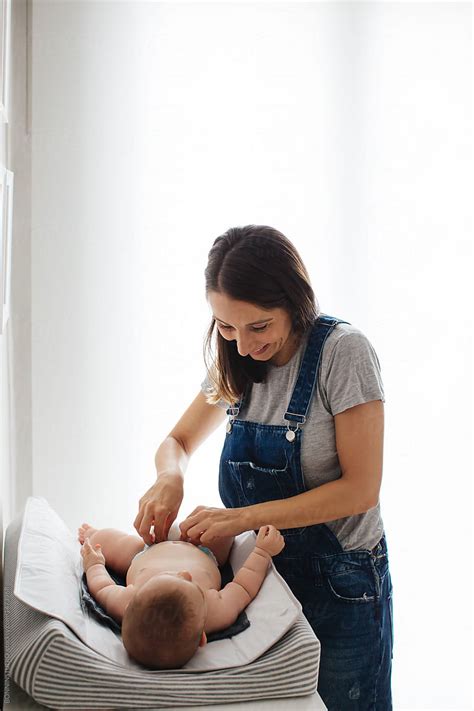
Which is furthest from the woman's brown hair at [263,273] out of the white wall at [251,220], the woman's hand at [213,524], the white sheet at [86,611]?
the white wall at [251,220]

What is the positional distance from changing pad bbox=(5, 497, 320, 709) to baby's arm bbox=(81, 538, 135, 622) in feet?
0.15

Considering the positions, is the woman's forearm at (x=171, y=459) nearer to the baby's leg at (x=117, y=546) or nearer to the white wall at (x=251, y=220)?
the baby's leg at (x=117, y=546)

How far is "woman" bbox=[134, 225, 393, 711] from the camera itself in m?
1.39

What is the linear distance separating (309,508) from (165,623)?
40 centimetres

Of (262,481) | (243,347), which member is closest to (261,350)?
(243,347)

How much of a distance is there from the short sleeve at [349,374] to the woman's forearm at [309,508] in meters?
0.15

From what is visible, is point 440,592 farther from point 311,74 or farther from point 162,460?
point 311,74

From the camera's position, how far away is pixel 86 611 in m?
1.19

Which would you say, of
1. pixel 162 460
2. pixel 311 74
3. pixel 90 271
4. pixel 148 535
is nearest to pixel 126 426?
pixel 90 271

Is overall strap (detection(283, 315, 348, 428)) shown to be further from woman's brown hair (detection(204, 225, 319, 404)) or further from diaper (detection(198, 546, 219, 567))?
diaper (detection(198, 546, 219, 567))

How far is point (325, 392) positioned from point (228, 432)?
267mm

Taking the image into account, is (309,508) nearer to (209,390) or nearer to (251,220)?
(209,390)

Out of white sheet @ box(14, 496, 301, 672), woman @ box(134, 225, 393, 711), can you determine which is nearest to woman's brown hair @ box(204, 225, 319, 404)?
woman @ box(134, 225, 393, 711)

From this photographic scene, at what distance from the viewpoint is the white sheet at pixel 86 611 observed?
1052 millimetres
